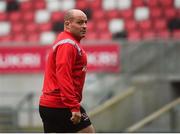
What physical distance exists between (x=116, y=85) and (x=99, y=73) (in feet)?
1.86

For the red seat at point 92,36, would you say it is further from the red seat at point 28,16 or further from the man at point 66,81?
the man at point 66,81

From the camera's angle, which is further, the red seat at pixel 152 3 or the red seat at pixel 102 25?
the red seat at pixel 102 25

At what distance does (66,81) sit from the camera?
15.9ft

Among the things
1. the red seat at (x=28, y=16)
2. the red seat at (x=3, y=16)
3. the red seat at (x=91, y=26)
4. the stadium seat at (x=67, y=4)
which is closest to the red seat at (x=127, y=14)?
the red seat at (x=91, y=26)

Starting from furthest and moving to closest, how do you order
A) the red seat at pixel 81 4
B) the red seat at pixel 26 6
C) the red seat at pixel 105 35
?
the red seat at pixel 26 6 → the red seat at pixel 81 4 → the red seat at pixel 105 35

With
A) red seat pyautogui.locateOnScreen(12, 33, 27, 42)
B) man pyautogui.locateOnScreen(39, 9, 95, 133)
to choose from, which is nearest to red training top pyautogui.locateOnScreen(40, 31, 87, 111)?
man pyautogui.locateOnScreen(39, 9, 95, 133)

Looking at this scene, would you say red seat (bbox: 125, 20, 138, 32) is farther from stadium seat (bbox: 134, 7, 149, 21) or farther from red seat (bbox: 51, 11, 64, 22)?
red seat (bbox: 51, 11, 64, 22)

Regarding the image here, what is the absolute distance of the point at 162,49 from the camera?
1244cm

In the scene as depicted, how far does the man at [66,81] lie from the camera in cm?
488

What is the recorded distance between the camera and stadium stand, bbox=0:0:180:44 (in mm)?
13062

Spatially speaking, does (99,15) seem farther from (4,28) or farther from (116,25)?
(4,28)

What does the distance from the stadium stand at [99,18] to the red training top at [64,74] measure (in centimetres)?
787

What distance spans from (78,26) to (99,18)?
28.3 feet

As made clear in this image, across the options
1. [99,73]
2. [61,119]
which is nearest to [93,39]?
[99,73]
